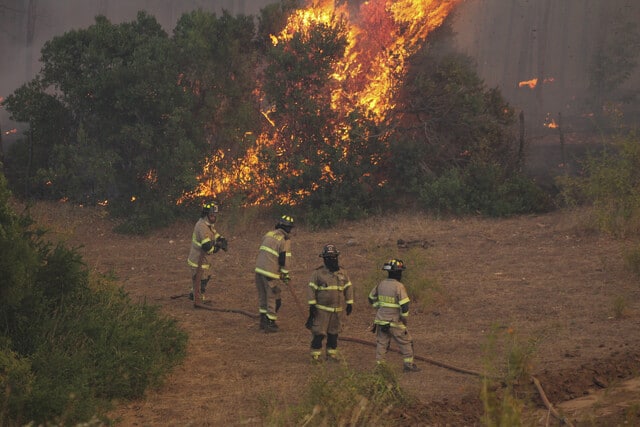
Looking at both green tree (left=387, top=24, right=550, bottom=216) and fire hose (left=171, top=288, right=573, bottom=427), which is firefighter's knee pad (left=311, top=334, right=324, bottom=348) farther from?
green tree (left=387, top=24, right=550, bottom=216)

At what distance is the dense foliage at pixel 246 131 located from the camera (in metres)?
24.1

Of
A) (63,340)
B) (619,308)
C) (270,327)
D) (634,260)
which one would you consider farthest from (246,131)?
(63,340)

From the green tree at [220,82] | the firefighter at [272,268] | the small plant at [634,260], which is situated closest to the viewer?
the firefighter at [272,268]

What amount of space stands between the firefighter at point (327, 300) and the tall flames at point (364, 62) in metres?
14.0

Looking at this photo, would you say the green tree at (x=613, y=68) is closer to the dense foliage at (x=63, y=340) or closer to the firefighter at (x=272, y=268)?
→ the firefighter at (x=272, y=268)

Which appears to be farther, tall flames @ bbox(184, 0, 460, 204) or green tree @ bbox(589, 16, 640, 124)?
green tree @ bbox(589, 16, 640, 124)

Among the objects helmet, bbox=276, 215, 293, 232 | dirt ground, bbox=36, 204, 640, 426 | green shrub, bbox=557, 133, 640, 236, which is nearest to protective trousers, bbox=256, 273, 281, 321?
dirt ground, bbox=36, 204, 640, 426

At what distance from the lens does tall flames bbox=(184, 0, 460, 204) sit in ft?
81.8

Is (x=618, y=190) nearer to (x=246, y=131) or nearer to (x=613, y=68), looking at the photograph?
(x=246, y=131)

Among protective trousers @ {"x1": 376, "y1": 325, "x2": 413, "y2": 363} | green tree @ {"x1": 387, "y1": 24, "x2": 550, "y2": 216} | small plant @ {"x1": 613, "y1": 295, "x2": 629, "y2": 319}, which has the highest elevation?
green tree @ {"x1": 387, "y1": 24, "x2": 550, "y2": 216}

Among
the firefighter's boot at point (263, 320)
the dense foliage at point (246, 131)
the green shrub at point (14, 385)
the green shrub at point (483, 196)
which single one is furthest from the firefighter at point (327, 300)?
the green shrub at point (483, 196)

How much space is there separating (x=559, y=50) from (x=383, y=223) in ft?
217

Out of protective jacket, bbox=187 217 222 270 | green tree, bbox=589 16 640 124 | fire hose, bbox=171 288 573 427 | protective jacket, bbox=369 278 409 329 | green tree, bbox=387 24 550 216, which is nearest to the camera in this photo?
fire hose, bbox=171 288 573 427

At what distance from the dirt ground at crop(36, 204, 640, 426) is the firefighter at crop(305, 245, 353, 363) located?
430 mm
